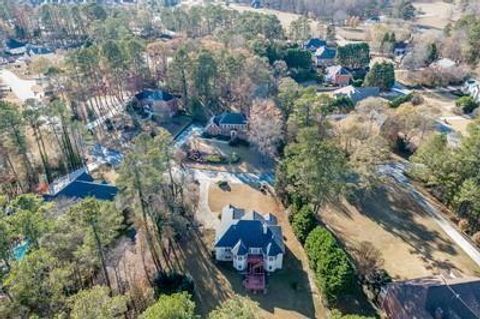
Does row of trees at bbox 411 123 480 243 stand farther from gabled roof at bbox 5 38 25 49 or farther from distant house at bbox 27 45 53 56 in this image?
gabled roof at bbox 5 38 25 49

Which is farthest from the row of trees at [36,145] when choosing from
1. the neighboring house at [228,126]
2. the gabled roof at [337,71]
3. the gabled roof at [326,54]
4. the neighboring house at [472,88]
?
the neighboring house at [472,88]

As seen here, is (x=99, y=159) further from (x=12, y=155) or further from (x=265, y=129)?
(x=265, y=129)

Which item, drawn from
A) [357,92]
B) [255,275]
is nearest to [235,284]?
[255,275]

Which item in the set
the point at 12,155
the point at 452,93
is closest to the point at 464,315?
the point at 12,155

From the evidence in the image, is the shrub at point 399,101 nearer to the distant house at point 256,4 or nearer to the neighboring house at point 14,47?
the neighboring house at point 14,47

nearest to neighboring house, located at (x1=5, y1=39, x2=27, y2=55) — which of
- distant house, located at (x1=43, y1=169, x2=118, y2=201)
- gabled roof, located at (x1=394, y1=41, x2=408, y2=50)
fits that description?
distant house, located at (x1=43, y1=169, x2=118, y2=201)

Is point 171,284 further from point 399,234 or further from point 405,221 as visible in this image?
point 405,221
